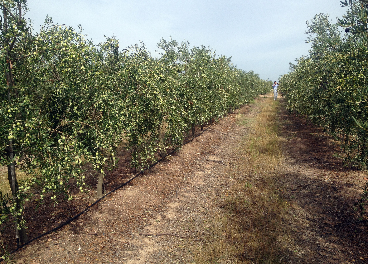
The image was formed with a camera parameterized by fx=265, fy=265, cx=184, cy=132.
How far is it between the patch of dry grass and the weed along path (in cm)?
3

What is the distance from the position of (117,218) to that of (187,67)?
13.7 m

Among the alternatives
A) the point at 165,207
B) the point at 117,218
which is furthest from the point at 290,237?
the point at 117,218

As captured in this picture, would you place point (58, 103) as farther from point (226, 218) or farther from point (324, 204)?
point (324, 204)

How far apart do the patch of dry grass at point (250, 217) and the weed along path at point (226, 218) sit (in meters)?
0.03

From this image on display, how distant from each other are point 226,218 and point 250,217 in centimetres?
94

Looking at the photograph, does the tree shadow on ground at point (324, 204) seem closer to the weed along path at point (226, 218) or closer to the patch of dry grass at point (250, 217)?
the weed along path at point (226, 218)

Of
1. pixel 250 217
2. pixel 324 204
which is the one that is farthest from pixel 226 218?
pixel 324 204

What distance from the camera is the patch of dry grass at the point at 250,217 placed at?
819 cm

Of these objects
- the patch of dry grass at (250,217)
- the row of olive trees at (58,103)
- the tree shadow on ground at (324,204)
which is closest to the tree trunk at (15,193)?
the row of olive trees at (58,103)

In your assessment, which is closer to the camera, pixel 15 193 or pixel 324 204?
pixel 15 193

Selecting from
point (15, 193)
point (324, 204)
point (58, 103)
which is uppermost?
point (58, 103)

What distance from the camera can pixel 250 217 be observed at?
33.8 feet

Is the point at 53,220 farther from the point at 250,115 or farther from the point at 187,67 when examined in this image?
the point at 250,115

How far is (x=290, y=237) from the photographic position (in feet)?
29.7
